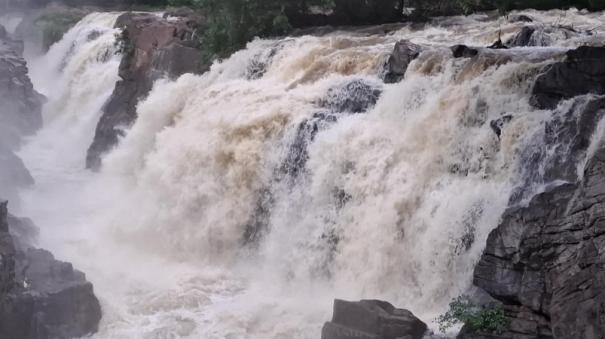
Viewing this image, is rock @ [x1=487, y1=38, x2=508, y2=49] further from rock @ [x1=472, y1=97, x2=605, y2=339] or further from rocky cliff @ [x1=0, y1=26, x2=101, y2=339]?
rocky cliff @ [x1=0, y1=26, x2=101, y2=339]

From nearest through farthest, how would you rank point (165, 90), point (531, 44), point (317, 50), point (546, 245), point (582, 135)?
point (546, 245), point (582, 135), point (531, 44), point (317, 50), point (165, 90)

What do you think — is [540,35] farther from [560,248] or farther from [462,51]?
[560,248]

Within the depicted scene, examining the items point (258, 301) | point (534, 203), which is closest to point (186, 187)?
point (258, 301)

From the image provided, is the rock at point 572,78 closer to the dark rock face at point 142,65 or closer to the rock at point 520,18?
the rock at point 520,18

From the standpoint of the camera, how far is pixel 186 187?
47.0 ft

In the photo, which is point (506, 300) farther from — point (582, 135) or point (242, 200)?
point (242, 200)

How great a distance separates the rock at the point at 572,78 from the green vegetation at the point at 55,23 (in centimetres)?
2438

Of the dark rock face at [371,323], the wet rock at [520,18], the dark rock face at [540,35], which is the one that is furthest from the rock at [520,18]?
the dark rock face at [371,323]

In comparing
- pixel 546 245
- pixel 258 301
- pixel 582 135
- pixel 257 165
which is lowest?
pixel 258 301

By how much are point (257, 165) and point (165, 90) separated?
5897mm

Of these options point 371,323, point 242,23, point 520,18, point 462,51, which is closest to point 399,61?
point 462,51

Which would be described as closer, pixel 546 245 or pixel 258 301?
pixel 546 245

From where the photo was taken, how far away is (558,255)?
787 centimetres

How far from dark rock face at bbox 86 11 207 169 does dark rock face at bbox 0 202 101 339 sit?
30.1 feet
